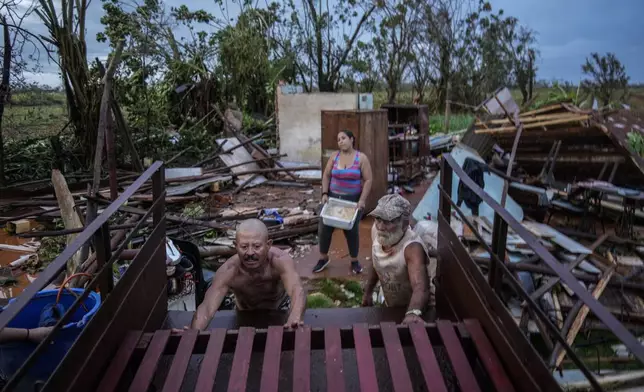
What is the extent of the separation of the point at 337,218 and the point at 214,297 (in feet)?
9.00

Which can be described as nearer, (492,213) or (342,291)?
(342,291)

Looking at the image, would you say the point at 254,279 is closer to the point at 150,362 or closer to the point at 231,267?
the point at 231,267

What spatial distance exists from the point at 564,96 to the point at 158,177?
9.80 meters

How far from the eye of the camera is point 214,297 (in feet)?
11.0

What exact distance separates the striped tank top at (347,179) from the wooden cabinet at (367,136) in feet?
8.16

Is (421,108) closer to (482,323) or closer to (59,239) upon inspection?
(59,239)

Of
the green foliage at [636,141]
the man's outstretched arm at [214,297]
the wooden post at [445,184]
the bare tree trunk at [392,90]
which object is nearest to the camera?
the man's outstretched arm at [214,297]

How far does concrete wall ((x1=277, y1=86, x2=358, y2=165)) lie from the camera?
523 inches

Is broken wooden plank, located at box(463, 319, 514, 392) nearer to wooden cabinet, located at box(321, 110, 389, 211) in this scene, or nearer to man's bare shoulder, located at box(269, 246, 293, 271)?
man's bare shoulder, located at box(269, 246, 293, 271)

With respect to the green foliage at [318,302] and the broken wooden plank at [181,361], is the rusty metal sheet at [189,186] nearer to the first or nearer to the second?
the green foliage at [318,302]

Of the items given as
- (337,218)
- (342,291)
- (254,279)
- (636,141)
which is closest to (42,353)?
(254,279)

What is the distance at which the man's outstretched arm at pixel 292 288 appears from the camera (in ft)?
9.66

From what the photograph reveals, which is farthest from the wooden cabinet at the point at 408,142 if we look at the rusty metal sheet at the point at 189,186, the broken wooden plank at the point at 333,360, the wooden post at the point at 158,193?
the broken wooden plank at the point at 333,360

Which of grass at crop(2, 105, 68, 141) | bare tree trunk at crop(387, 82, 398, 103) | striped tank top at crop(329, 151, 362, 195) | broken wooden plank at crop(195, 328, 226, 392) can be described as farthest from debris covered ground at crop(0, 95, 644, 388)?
bare tree trunk at crop(387, 82, 398, 103)
